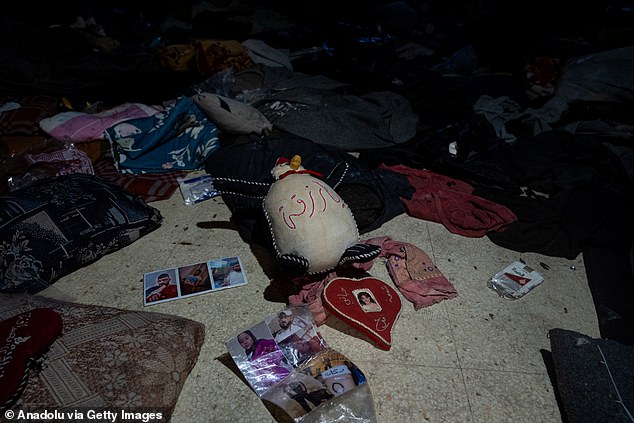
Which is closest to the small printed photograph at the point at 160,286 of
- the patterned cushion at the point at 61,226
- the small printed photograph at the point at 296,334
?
the patterned cushion at the point at 61,226

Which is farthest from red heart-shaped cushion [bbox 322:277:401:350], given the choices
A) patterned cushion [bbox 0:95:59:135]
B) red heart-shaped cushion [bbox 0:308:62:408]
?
patterned cushion [bbox 0:95:59:135]

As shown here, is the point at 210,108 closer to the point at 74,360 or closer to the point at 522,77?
the point at 74,360

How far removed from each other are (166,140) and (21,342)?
5.41ft

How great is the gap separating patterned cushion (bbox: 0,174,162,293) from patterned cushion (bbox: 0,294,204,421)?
173 mm

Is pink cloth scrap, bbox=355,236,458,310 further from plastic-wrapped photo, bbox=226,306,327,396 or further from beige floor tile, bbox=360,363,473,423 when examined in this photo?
plastic-wrapped photo, bbox=226,306,327,396

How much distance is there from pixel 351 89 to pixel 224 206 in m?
1.62

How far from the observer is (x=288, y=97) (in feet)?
9.80

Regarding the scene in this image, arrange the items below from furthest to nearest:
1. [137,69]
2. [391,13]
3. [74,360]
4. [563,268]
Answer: [391,13] < [137,69] < [563,268] < [74,360]

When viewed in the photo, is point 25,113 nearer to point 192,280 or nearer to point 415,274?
point 192,280

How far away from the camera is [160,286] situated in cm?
177

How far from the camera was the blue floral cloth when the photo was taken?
2500mm

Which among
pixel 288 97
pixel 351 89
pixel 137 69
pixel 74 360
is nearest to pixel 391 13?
pixel 351 89

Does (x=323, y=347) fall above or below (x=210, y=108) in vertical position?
below

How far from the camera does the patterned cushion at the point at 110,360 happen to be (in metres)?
1.16
